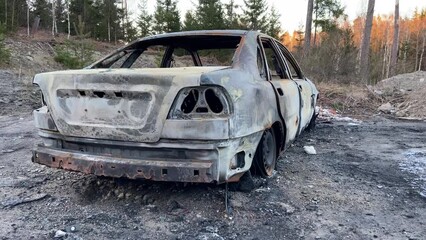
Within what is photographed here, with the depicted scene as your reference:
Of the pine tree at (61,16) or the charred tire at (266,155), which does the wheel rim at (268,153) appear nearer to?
the charred tire at (266,155)

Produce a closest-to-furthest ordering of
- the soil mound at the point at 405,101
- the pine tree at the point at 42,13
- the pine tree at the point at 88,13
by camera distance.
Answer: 1. the soil mound at the point at 405,101
2. the pine tree at the point at 88,13
3. the pine tree at the point at 42,13

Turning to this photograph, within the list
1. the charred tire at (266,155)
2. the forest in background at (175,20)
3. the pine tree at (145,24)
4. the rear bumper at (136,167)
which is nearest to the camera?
the rear bumper at (136,167)

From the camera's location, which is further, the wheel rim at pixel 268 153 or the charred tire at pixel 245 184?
the wheel rim at pixel 268 153

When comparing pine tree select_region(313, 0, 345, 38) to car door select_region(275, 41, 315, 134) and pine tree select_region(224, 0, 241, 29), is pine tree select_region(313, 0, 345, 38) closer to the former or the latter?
pine tree select_region(224, 0, 241, 29)

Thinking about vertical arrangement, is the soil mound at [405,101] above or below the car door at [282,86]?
below

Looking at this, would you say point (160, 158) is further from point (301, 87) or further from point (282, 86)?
point (301, 87)

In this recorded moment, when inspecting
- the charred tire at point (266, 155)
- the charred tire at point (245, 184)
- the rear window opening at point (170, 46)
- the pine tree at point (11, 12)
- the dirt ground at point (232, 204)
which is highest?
the pine tree at point (11, 12)

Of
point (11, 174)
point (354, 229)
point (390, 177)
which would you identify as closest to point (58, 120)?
point (11, 174)

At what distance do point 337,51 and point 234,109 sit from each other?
13841mm

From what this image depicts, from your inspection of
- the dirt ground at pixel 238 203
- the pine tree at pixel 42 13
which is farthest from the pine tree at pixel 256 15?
the dirt ground at pixel 238 203

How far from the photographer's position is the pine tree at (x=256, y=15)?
2638 centimetres

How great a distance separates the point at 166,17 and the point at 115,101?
2470 centimetres

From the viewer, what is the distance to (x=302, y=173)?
4086mm

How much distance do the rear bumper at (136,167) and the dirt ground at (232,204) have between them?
398 millimetres
